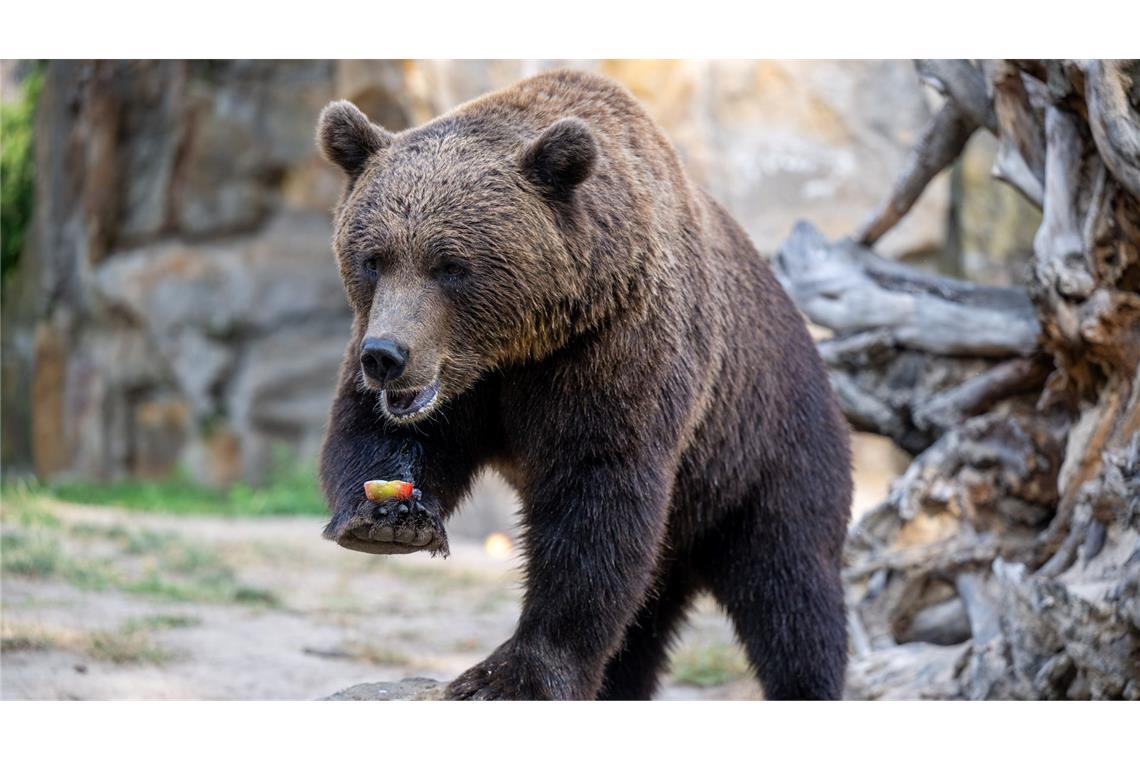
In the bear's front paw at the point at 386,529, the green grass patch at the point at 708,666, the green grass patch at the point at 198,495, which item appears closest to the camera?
the bear's front paw at the point at 386,529

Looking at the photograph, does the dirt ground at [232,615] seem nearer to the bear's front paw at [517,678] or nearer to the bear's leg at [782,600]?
the bear's leg at [782,600]

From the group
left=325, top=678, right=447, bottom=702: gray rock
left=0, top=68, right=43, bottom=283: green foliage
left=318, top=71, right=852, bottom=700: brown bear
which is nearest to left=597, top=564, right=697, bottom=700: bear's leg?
left=318, top=71, right=852, bottom=700: brown bear

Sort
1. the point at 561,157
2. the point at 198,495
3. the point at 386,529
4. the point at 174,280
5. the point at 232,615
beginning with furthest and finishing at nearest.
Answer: the point at 174,280 → the point at 198,495 → the point at 232,615 → the point at 561,157 → the point at 386,529

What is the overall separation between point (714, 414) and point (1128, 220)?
2035 mm

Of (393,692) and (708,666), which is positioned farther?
(708,666)

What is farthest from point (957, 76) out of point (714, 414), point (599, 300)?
point (599, 300)

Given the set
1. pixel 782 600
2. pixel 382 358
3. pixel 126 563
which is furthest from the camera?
pixel 126 563

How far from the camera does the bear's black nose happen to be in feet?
12.0

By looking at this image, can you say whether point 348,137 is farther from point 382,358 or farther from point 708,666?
point 708,666

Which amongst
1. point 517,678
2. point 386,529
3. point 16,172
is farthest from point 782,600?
point 16,172

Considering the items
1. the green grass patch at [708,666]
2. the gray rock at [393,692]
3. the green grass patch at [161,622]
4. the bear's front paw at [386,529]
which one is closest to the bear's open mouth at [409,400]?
the bear's front paw at [386,529]

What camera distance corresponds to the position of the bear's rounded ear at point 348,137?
4082mm

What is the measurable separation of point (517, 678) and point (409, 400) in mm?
926

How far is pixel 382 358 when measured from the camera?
3.67 m
